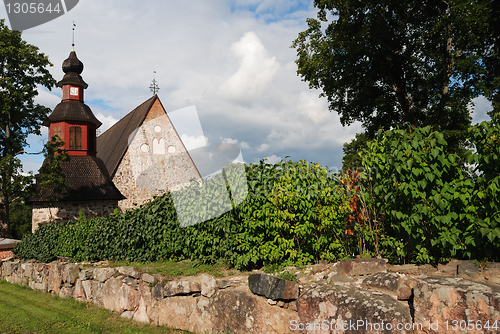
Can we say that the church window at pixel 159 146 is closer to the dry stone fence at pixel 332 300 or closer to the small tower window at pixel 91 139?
the small tower window at pixel 91 139

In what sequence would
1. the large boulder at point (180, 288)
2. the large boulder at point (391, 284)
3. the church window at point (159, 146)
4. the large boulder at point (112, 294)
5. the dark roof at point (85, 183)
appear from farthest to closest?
the church window at point (159, 146) < the dark roof at point (85, 183) < the large boulder at point (112, 294) < the large boulder at point (180, 288) < the large boulder at point (391, 284)

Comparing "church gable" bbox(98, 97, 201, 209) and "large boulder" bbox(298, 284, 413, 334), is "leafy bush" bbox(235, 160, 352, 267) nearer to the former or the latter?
"large boulder" bbox(298, 284, 413, 334)

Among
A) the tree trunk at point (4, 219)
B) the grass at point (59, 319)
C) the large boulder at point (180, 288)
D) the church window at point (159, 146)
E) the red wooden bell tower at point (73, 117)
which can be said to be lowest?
the grass at point (59, 319)

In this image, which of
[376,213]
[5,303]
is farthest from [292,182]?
[5,303]

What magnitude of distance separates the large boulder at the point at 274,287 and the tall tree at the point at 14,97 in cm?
1468

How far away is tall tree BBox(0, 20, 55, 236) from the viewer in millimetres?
14859

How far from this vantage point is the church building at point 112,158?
17.9 meters

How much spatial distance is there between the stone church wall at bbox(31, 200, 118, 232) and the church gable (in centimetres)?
224

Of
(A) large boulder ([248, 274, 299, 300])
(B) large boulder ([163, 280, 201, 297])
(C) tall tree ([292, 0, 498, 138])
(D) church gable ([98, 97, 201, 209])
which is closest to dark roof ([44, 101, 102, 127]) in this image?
(D) church gable ([98, 97, 201, 209])

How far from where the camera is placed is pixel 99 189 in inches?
712

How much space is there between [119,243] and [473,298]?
286 inches

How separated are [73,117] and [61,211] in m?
6.29

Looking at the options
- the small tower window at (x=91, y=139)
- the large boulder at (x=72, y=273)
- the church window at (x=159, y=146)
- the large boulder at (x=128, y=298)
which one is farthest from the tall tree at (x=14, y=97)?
the large boulder at (x=128, y=298)

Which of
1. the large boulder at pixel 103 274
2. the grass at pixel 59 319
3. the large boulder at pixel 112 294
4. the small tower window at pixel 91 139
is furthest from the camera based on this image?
the small tower window at pixel 91 139
